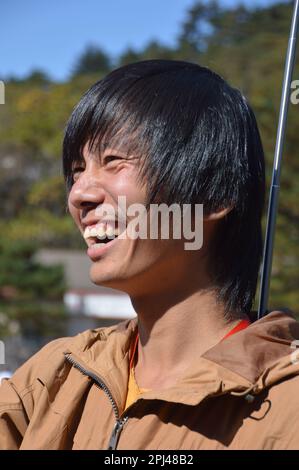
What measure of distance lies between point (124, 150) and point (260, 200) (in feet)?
0.94

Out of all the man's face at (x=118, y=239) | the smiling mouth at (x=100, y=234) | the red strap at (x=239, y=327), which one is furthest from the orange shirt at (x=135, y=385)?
the smiling mouth at (x=100, y=234)

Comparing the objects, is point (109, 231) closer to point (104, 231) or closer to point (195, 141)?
point (104, 231)

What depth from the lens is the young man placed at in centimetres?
139

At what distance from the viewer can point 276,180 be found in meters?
1.64

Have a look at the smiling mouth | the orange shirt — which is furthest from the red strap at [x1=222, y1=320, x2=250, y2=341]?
the smiling mouth

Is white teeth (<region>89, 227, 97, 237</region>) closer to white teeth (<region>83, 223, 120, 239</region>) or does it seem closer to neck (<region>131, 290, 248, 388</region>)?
white teeth (<region>83, 223, 120, 239</region>)

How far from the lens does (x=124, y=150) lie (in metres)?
1.49

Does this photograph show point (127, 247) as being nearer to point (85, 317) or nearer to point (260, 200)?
point (260, 200)

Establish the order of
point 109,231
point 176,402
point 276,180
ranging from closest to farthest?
point 176,402
point 109,231
point 276,180

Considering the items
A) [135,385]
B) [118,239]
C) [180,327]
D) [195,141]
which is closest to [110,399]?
[135,385]

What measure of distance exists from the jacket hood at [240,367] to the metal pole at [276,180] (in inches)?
3.8

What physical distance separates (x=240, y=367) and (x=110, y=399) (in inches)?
10.4

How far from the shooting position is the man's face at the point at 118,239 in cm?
147
